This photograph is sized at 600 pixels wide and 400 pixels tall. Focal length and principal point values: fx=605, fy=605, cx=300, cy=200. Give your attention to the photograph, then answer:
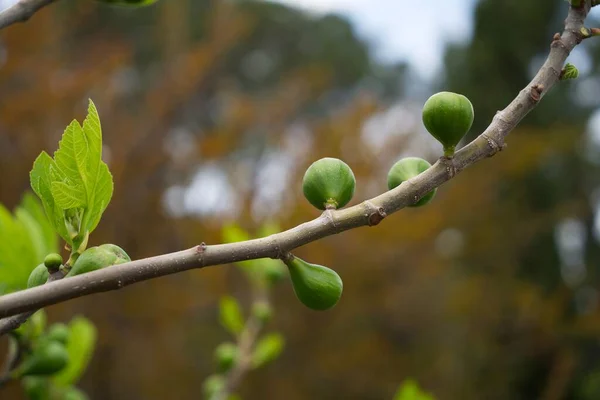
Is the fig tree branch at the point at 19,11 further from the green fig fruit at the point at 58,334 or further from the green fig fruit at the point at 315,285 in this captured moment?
the green fig fruit at the point at 58,334

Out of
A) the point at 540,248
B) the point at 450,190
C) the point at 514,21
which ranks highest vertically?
the point at 514,21

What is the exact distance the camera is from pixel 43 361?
0.81 m

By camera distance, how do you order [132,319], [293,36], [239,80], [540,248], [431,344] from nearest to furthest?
[132,319] → [431,344] → [540,248] → [239,80] → [293,36]

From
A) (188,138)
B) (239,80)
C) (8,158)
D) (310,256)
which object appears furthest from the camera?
(239,80)

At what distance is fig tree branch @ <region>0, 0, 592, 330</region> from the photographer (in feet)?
1.39

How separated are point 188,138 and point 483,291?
4256 millimetres

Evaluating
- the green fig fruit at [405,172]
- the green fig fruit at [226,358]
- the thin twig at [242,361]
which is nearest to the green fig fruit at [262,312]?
the thin twig at [242,361]

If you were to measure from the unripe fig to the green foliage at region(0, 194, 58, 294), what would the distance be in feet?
0.79

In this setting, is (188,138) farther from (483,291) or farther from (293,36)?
(293,36)

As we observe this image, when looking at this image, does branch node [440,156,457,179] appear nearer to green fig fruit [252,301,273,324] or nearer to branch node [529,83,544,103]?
branch node [529,83,544,103]

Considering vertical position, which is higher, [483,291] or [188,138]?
[188,138]

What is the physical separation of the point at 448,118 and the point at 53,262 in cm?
38

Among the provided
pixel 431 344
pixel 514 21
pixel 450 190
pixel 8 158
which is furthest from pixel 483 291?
pixel 8 158

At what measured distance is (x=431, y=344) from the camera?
8.09m
